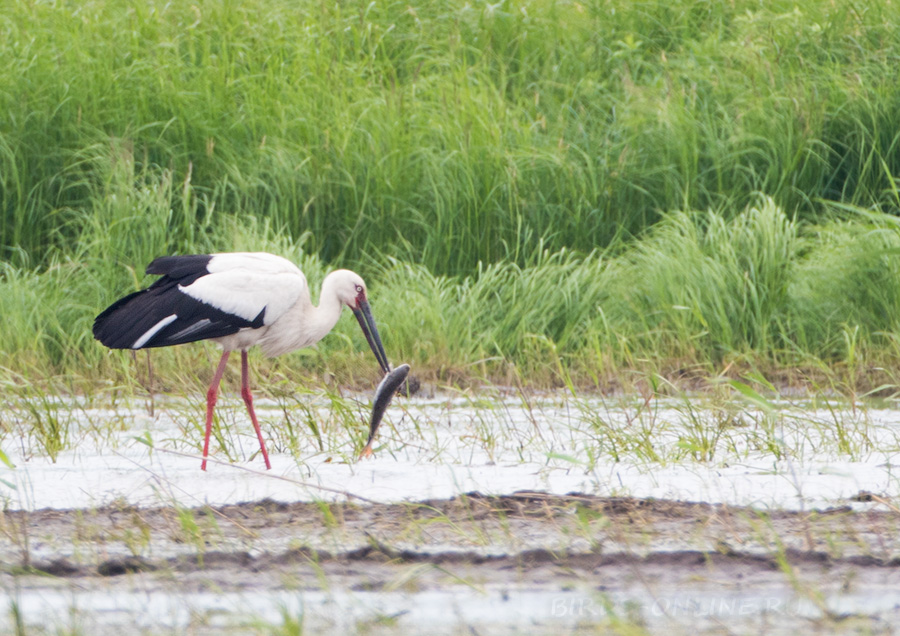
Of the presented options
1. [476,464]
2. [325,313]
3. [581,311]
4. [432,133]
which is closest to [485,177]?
[432,133]

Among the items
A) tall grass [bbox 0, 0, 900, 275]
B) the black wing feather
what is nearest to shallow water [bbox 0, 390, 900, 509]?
the black wing feather

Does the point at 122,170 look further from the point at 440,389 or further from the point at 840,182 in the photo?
the point at 840,182

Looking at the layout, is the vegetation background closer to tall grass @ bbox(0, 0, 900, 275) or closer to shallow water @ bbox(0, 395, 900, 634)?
tall grass @ bbox(0, 0, 900, 275)

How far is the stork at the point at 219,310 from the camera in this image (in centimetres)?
474

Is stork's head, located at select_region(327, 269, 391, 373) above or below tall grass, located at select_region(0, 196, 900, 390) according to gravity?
above

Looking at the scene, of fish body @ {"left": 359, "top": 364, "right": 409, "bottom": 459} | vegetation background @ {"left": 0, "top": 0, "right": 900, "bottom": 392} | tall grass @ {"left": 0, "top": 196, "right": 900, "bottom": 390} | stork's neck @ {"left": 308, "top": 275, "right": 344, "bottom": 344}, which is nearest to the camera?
fish body @ {"left": 359, "top": 364, "right": 409, "bottom": 459}

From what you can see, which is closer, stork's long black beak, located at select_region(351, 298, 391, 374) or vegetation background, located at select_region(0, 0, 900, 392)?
stork's long black beak, located at select_region(351, 298, 391, 374)

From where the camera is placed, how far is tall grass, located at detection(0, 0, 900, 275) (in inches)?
304

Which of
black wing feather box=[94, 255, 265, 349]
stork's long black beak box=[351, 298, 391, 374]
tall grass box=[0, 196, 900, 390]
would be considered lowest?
tall grass box=[0, 196, 900, 390]

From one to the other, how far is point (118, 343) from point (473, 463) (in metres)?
1.42

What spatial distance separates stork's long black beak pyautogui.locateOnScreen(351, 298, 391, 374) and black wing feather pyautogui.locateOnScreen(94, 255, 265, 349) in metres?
0.50

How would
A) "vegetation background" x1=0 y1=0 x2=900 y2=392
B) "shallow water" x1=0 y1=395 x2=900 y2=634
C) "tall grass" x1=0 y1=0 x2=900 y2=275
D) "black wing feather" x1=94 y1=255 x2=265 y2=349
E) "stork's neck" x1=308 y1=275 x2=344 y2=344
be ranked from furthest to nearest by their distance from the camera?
"tall grass" x1=0 y1=0 x2=900 y2=275 < "vegetation background" x1=0 y1=0 x2=900 y2=392 < "stork's neck" x1=308 y1=275 x2=344 y2=344 < "black wing feather" x1=94 y1=255 x2=265 y2=349 < "shallow water" x1=0 y1=395 x2=900 y2=634

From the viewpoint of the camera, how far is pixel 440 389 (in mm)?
6496

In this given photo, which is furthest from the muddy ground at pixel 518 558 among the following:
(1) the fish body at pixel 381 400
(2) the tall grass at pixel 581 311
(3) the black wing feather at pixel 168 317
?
(2) the tall grass at pixel 581 311
